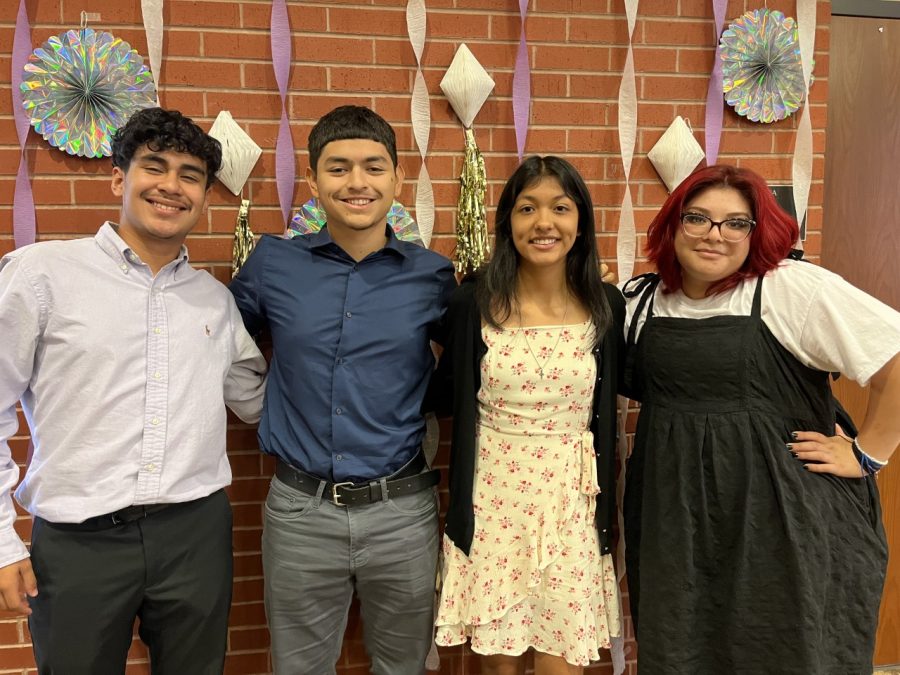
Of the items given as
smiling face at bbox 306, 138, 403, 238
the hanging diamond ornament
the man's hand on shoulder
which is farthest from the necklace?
the man's hand on shoulder

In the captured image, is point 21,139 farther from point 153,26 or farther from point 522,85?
point 522,85

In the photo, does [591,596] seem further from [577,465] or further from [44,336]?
[44,336]

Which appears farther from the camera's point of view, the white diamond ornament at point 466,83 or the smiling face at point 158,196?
the white diamond ornament at point 466,83

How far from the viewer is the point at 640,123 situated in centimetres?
201

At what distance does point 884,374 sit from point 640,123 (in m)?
1.05

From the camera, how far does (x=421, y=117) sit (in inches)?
74.9

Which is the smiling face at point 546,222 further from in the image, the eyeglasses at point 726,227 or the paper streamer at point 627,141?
the paper streamer at point 627,141

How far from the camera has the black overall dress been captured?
1.44 m

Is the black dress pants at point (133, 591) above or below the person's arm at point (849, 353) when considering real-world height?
below

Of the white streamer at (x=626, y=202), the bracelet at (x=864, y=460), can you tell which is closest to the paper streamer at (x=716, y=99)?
the white streamer at (x=626, y=202)

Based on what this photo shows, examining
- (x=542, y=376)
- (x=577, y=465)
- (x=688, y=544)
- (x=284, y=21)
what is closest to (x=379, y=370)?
(x=542, y=376)

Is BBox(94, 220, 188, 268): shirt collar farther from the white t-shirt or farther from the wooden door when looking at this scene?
the wooden door

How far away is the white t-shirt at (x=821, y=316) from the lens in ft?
4.49

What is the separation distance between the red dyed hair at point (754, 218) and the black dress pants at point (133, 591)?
134 centimetres
